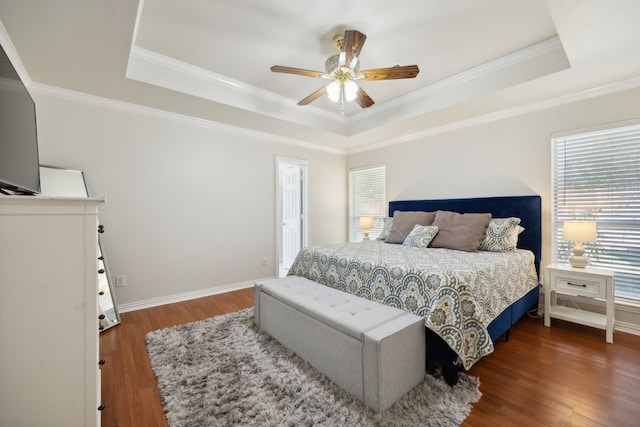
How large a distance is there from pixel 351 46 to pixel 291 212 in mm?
3473

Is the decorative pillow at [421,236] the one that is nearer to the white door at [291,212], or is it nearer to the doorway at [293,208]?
the doorway at [293,208]

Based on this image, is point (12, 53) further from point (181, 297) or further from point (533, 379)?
point (533, 379)

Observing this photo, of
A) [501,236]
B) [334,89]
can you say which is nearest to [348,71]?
[334,89]

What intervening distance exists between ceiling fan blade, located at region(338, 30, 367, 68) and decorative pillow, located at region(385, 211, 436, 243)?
210 cm

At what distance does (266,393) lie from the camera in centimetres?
164

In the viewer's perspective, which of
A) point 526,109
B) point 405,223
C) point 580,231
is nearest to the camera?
point 580,231

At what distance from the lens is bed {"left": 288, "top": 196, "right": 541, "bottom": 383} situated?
1666 mm

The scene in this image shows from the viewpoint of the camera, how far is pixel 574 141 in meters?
2.83

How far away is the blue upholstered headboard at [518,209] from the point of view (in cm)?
297

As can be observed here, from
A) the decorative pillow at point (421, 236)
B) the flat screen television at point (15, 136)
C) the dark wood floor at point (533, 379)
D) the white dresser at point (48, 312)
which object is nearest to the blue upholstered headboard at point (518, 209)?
the decorative pillow at point (421, 236)

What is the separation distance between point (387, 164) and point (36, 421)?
450 cm

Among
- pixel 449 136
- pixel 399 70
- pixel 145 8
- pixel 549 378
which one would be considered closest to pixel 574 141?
pixel 449 136

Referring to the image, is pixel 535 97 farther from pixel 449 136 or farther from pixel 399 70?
pixel 399 70

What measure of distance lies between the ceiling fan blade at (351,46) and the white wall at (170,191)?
2.20m
